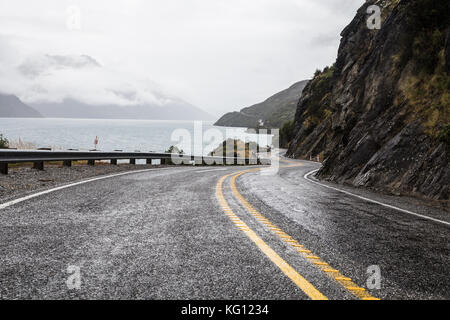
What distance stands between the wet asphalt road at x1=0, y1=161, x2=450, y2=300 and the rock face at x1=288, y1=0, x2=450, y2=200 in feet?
15.2

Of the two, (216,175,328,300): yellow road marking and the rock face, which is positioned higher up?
the rock face

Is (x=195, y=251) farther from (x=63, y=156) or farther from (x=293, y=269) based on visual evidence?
(x=63, y=156)

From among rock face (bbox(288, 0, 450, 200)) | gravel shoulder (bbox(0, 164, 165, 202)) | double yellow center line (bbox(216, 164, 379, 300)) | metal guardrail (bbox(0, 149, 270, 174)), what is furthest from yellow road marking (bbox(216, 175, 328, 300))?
metal guardrail (bbox(0, 149, 270, 174))

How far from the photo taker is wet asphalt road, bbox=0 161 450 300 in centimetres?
264

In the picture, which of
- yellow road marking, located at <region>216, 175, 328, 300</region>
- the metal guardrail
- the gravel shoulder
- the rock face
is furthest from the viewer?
the rock face

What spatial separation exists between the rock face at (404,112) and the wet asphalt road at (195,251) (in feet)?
15.2

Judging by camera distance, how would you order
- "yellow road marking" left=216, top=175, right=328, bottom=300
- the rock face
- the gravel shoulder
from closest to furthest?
"yellow road marking" left=216, top=175, right=328, bottom=300 → the gravel shoulder → the rock face

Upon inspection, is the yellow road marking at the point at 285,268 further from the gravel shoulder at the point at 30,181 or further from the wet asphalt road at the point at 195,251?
the gravel shoulder at the point at 30,181

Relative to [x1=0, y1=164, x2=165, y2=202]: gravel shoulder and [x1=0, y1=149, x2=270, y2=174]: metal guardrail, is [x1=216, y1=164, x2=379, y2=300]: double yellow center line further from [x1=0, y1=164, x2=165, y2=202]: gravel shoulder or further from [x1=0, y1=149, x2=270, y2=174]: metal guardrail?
[x1=0, y1=149, x2=270, y2=174]: metal guardrail

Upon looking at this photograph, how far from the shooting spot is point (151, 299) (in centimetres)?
244

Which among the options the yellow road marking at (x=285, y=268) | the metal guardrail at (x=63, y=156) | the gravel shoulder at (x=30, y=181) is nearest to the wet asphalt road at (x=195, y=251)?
the yellow road marking at (x=285, y=268)

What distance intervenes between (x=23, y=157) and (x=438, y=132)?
12688 millimetres

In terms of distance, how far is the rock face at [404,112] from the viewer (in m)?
10.2
